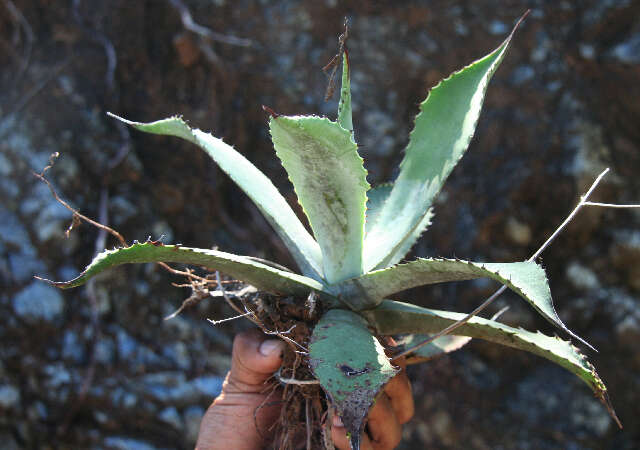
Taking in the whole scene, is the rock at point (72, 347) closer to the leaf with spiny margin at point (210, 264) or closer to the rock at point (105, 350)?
the rock at point (105, 350)

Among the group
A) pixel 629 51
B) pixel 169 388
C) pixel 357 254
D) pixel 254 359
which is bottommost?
pixel 169 388

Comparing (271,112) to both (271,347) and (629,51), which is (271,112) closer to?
(271,347)

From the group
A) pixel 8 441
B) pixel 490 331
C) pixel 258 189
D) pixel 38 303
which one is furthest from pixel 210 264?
pixel 8 441

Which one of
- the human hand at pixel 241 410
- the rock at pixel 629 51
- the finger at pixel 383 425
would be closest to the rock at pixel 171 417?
the human hand at pixel 241 410

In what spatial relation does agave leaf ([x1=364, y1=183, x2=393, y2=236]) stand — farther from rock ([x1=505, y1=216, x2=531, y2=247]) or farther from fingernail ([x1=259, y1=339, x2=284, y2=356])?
rock ([x1=505, y1=216, x2=531, y2=247])

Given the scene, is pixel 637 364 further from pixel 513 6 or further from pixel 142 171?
pixel 142 171

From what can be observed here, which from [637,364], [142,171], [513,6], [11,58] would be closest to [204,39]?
[142,171]

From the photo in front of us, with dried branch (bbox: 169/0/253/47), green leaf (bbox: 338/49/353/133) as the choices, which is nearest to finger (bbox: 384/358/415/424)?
green leaf (bbox: 338/49/353/133)

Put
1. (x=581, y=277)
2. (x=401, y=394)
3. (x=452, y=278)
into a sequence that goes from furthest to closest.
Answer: (x=581, y=277), (x=401, y=394), (x=452, y=278)
